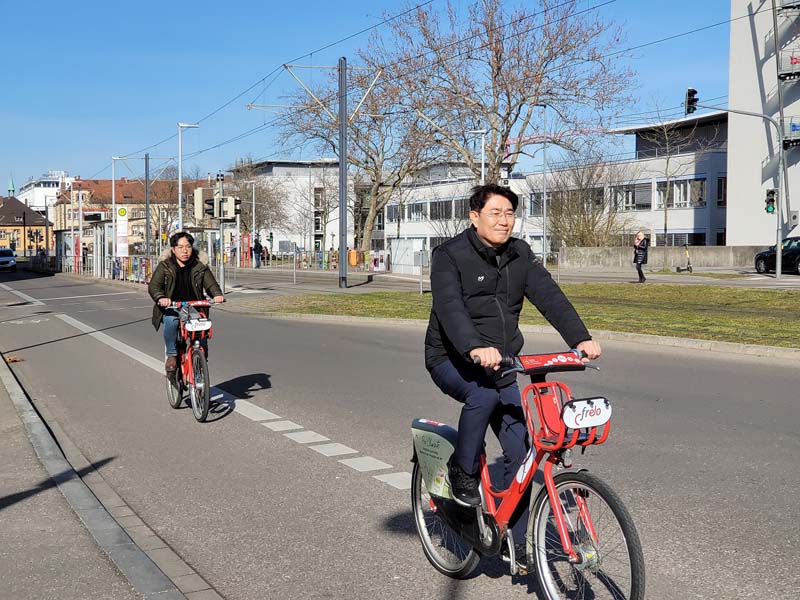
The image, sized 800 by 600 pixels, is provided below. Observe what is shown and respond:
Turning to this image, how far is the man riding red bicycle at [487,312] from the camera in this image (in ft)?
14.0

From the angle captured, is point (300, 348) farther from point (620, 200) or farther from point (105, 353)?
point (620, 200)

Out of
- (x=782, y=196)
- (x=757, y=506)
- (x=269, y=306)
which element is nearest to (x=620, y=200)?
(x=782, y=196)

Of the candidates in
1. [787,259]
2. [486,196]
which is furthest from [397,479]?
[787,259]

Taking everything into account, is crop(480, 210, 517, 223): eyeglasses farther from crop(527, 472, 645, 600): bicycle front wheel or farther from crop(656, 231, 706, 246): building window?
crop(656, 231, 706, 246): building window

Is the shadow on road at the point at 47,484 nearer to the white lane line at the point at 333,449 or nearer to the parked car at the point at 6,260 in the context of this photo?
the white lane line at the point at 333,449

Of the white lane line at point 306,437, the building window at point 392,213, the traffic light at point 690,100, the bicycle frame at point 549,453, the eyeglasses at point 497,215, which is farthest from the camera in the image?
the building window at point 392,213

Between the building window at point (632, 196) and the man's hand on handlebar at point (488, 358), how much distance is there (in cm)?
6639

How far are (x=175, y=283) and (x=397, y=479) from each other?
A: 13.3 feet

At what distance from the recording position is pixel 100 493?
21.0ft

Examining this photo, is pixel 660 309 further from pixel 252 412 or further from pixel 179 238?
pixel 179 238

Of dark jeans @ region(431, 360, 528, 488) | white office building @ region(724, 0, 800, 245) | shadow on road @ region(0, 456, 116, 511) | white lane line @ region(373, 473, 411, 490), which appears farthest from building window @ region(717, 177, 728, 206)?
dark jeans @ region(431, 360, 528, 488)

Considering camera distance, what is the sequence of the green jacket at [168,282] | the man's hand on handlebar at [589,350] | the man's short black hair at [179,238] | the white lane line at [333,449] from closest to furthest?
the man's hand on handlebar at [589,350], the white lane line at [333,449], the man's short black hair at [179,238], the green jacket at [168,282]

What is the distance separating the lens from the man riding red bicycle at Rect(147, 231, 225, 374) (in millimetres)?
9664

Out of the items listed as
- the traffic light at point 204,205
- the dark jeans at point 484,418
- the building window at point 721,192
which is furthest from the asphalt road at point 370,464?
the building window at point 721,192
